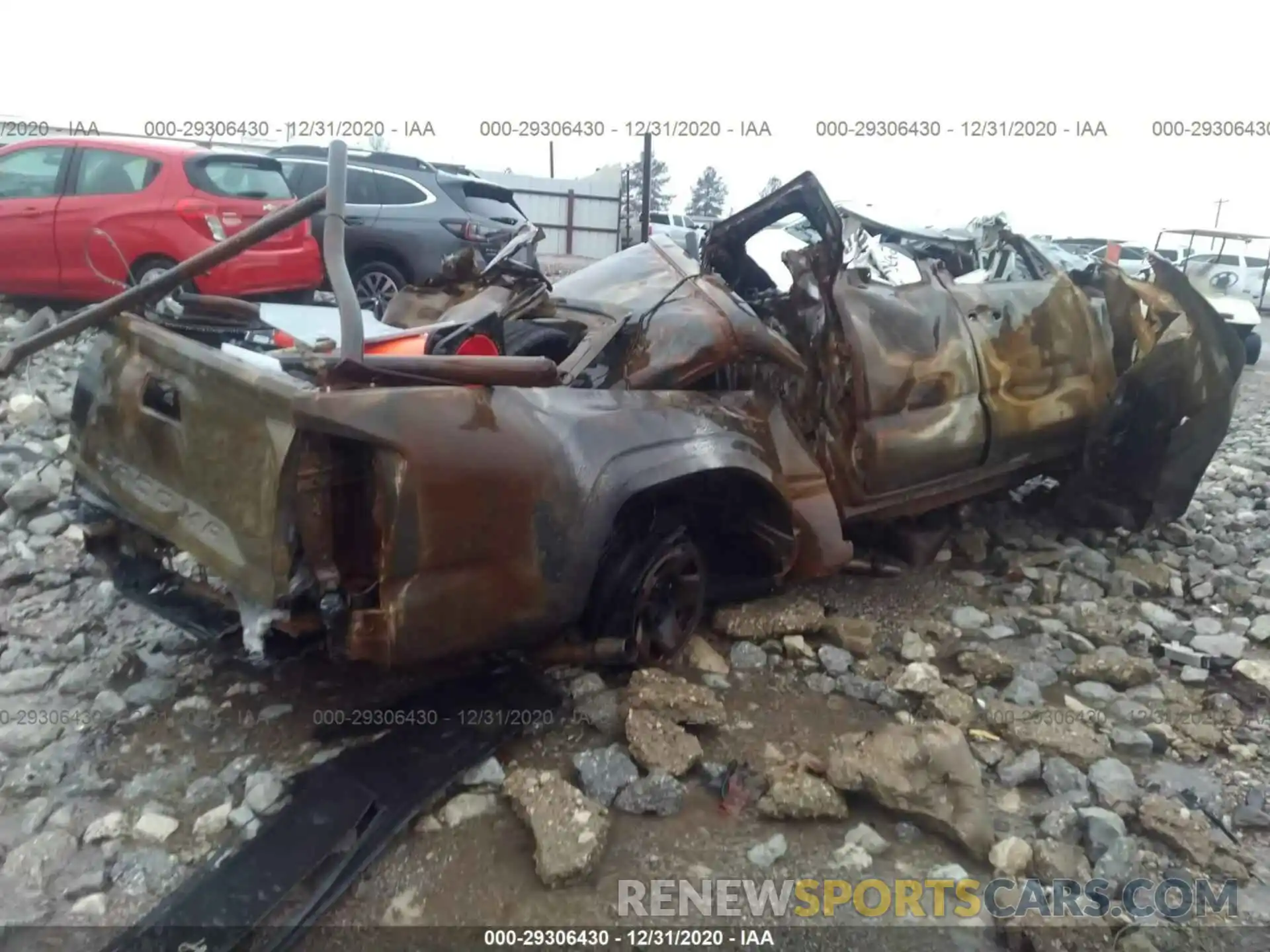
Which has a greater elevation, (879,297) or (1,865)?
(879,297)

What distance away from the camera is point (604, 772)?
2744 mm

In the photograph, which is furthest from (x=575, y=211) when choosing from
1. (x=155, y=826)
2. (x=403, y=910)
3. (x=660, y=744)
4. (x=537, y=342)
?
(x=403, y=910)

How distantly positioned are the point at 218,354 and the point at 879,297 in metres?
2.60

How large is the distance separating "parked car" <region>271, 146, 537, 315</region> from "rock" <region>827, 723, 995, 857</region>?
6.47 metres

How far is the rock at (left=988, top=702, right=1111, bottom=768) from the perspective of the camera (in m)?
3.04

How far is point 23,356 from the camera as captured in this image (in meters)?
2.81

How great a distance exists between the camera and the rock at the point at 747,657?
137 inches

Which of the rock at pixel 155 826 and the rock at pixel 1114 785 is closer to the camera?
the rock at pixel 155 826

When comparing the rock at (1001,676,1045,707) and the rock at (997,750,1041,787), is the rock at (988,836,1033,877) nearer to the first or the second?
the rock at (997,750,1041,787)

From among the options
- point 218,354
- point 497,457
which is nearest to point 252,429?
point 218,354

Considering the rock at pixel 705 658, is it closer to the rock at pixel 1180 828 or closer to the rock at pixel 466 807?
the rock at pixel 466 807

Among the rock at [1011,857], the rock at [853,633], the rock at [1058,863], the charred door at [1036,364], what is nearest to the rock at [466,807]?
the rock at [1011,857]

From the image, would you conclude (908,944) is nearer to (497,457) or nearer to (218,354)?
(497,457)

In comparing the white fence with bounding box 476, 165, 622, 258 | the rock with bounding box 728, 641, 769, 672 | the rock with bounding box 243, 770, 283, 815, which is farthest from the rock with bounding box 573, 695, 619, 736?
the white fence with bounding box 476, 165, 622, 258
